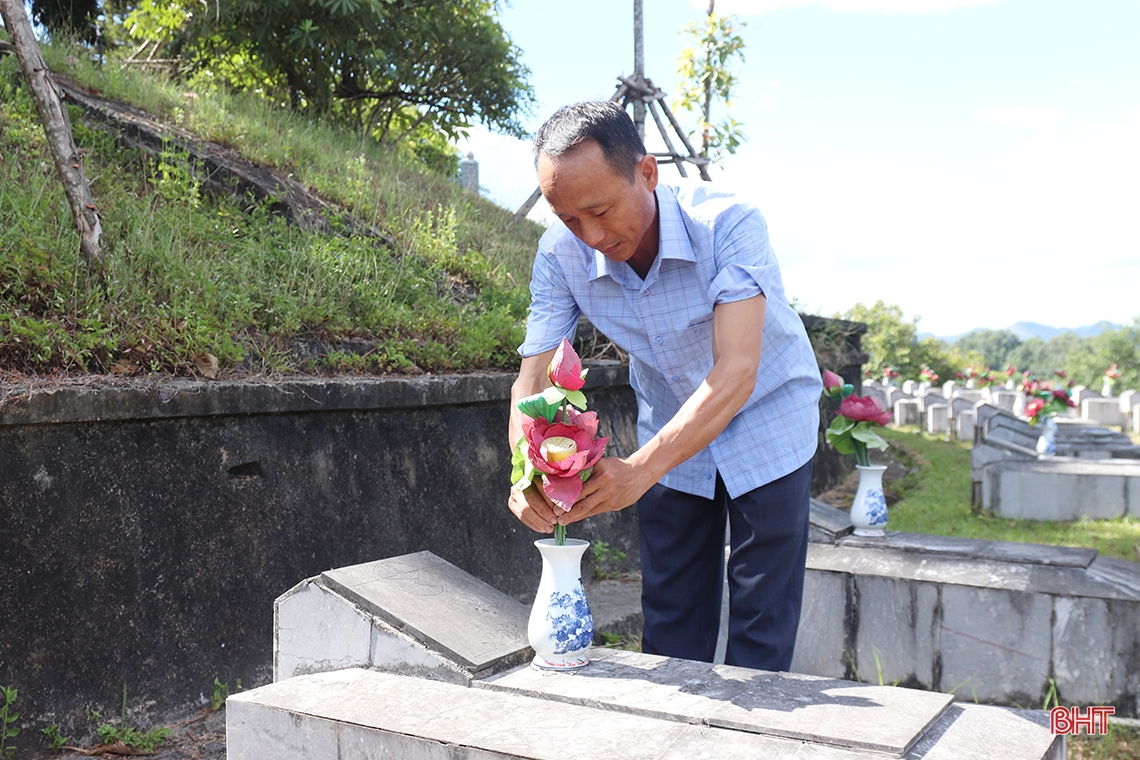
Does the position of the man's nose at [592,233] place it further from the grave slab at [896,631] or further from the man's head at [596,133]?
the grave slab at [896,631]

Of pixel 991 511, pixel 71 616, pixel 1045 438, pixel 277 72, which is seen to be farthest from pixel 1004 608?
pixel 277 72

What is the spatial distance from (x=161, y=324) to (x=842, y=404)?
107 inches

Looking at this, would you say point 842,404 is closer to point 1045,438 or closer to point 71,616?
point 71,616

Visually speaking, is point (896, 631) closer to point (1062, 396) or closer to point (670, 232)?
point (670, 232)

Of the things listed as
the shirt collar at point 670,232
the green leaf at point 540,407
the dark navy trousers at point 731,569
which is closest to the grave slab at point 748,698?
the dark navy trousers at point 731,569

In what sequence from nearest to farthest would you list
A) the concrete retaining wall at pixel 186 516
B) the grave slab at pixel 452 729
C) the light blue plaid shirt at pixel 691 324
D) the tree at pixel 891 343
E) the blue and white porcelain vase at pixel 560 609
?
the grave slab at pixel 452 729, the blue and white porcelain vase at pixel 560 609, the light blue plaid shirt at pixel 691 324, the concrete retaining wall at pixel 186 516, the tree at pixel 891 343

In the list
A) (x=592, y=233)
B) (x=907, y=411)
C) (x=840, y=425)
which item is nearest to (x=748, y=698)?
(x=592, y=233)

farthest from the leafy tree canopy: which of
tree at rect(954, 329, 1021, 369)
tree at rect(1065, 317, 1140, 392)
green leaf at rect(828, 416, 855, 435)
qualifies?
tree at rect(954, 329, 1021, 369)

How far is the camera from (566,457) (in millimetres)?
1712

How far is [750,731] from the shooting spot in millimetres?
1631

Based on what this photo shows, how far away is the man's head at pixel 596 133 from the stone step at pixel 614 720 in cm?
107

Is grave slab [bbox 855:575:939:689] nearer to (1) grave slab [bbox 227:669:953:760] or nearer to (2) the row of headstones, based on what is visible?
(1) grave slab [bbox 227:669:953:760]

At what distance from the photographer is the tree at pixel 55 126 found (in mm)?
3490

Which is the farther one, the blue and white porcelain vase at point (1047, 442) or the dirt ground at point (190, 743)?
the blue and white porcelain vase at point (1047, 442)
